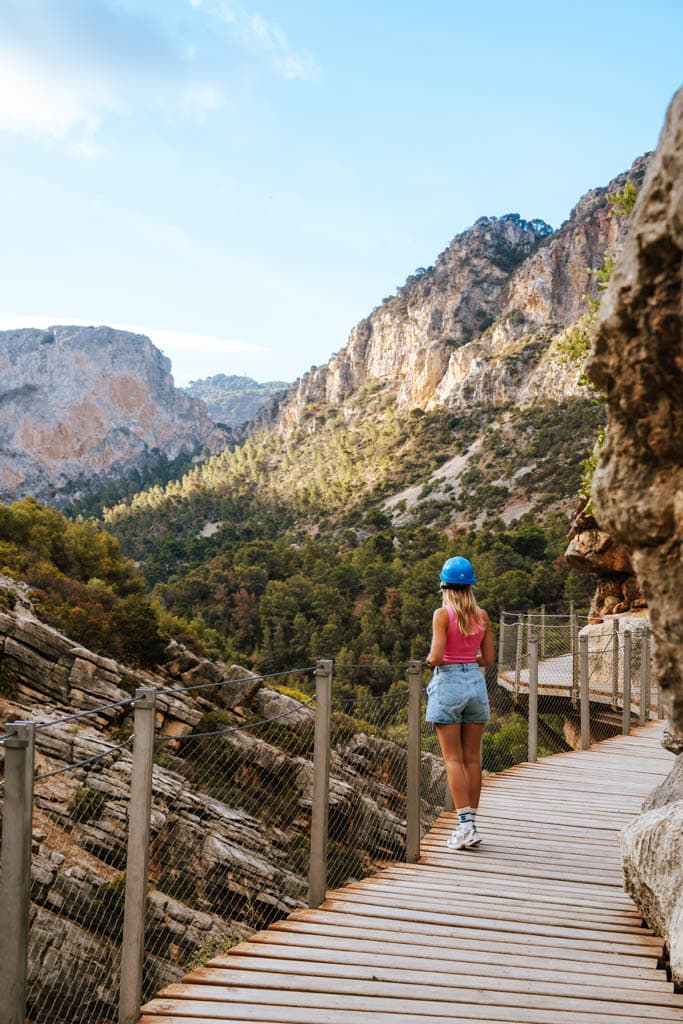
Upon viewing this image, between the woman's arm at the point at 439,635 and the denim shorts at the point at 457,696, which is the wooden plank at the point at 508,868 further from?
the woman's arm at the point at 439,635

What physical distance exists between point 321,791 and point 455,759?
1052mm

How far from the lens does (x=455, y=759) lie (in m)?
4.95

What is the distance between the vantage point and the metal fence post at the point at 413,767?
5062 mm

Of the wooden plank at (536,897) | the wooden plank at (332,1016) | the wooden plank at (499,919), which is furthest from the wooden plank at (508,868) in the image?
the wooden plank at (332,1016)

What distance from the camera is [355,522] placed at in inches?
2857

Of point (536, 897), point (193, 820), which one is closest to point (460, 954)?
point (536, 897)

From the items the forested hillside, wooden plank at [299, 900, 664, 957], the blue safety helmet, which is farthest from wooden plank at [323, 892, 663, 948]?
the forested hillside

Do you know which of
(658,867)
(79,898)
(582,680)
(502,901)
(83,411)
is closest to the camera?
(658,867)

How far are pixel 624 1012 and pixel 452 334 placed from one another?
10500cm

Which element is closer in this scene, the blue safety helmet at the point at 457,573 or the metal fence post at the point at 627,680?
the blue safety helmet at the point at 457,573

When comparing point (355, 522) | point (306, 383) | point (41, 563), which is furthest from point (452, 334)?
point (41, 563)

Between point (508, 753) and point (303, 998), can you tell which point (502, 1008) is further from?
point (508, 753)

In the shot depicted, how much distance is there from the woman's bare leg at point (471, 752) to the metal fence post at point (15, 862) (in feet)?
9.66

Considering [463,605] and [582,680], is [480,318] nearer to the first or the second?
[582,680]
